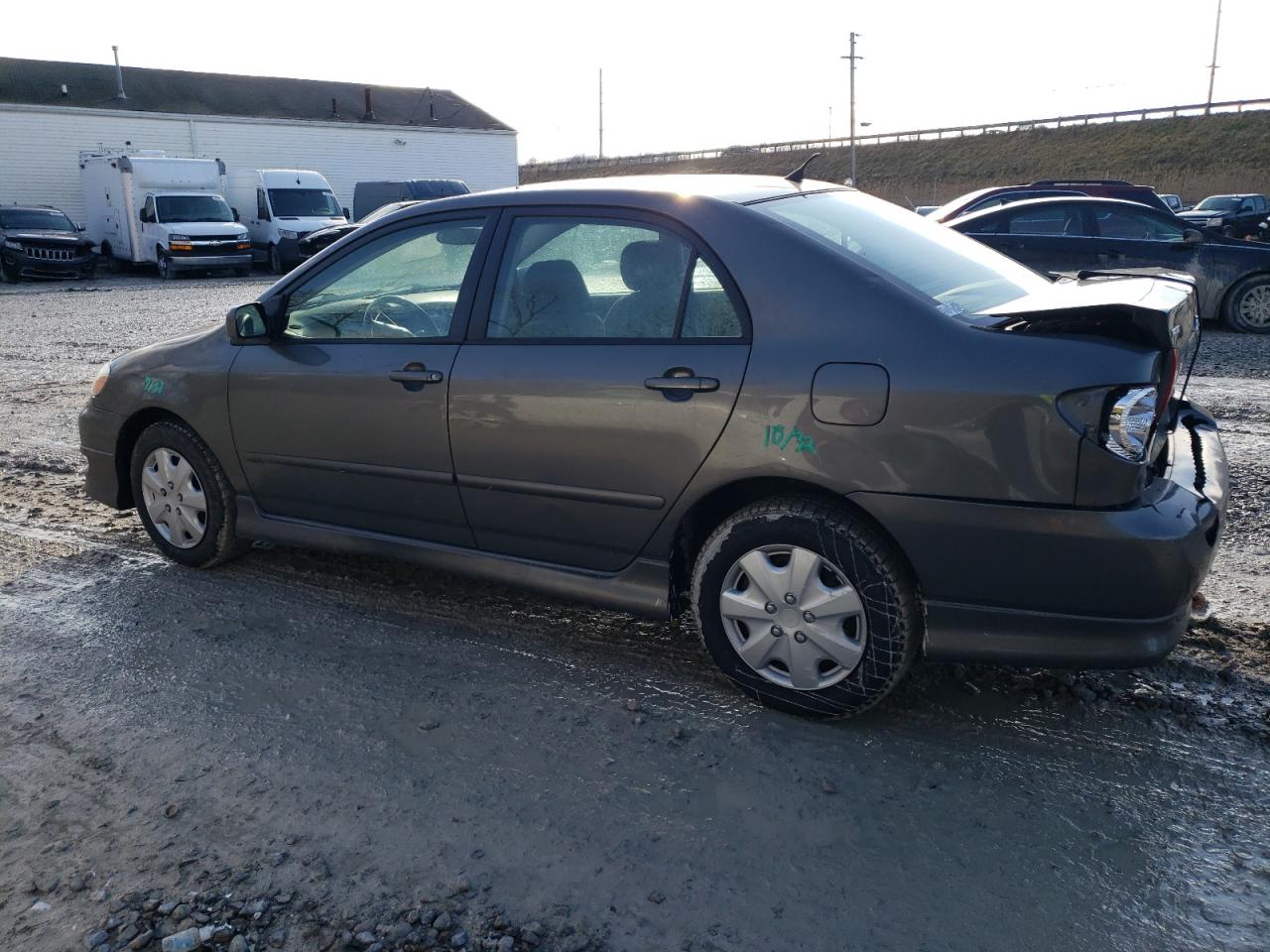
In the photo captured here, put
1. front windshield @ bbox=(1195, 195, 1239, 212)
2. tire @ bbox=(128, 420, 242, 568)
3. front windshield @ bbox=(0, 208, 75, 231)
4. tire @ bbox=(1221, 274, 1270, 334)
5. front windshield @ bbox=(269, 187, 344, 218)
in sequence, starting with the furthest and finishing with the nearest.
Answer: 1. front windshield @ bbox=(1195, 195, 1239, 212)
2. front windshield @ bbox=(269, 187, 344, 218)
3. front windshield @ bbox=(0, 208, 75, 231)
4. tire @ bbox=(1221, 274, 1270, 334)
5. tire @ bbox=(128, 420, 242, 568)

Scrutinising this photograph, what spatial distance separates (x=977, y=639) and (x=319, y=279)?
114 inches

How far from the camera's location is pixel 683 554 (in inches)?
140

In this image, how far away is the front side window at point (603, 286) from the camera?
3369 mm

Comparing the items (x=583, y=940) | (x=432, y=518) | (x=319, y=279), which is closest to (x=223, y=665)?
(x=432, y=518)

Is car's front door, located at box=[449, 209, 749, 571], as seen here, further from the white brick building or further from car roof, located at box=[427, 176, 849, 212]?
the white brick building

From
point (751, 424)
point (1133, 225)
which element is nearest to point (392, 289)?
point (751, 424)

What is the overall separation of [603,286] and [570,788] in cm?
167

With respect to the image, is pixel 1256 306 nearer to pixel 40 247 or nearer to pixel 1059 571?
pixel 1059 571

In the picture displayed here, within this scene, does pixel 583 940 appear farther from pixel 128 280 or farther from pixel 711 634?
pixel 128 280

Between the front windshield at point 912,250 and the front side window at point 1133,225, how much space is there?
8180 mm

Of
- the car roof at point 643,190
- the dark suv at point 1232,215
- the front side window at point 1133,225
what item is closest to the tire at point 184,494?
the car roof at point 643,190

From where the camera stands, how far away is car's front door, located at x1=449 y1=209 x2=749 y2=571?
332 centimetres

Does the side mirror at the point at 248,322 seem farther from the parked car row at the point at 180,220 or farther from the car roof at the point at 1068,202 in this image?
the parked car row at the point at 180,220

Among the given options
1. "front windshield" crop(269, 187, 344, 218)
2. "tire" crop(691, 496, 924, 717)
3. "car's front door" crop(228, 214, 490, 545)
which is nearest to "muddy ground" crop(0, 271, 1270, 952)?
"tire" crop(691, 496, 924, 717)
